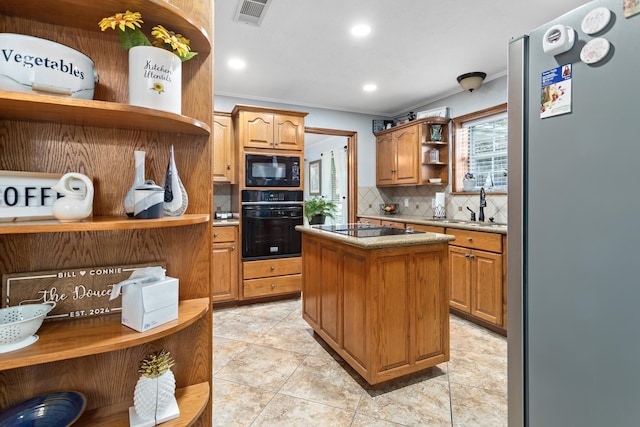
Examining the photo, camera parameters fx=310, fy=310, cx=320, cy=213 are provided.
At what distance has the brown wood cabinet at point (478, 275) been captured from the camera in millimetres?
2676

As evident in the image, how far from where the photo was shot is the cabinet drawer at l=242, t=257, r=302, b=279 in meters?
3.52

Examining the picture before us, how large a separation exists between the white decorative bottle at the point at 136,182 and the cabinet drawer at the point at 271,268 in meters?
2.45

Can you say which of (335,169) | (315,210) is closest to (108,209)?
(315,210)

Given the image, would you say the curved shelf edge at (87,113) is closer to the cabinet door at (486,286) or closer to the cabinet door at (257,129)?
the cabinet door at (257,129)

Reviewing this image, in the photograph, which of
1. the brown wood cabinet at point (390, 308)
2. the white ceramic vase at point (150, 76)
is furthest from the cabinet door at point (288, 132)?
the white ceramic vase at point (150, 76)

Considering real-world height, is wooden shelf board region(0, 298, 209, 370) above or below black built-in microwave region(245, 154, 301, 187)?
below

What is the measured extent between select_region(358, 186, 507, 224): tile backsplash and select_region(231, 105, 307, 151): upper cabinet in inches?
61.9

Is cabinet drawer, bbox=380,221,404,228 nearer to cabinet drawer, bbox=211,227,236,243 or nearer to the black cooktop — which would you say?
the black cooktop

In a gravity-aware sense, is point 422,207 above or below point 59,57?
below

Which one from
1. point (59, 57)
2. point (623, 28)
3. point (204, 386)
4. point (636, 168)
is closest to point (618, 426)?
point (636, 168)

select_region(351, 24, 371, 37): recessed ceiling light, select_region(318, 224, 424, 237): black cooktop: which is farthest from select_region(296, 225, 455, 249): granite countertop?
select_region(351, 24, 371, 37): recessed ceiling light

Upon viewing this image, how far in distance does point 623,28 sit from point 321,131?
3.83 m

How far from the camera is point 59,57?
0.89 meters

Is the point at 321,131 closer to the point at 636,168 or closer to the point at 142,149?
the point at 142,149
